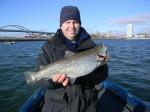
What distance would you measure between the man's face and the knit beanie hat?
0.22 ft

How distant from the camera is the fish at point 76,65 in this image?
3.89m

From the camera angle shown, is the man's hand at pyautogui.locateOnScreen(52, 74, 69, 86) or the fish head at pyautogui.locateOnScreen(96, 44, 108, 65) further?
the fish head at pyautogui.locateOnScreen(96, 44, 108, 65)

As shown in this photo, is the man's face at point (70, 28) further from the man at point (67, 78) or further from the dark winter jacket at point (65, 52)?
the dark winter jacket at point (65, 52)

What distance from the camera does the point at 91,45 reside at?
4.21 meters

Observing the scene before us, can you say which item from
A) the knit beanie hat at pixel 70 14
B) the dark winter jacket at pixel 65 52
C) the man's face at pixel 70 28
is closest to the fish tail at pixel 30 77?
the dark winter jacket at pixel 65 52

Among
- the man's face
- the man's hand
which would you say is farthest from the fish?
the man's face

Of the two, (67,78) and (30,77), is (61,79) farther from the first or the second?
(30,77)

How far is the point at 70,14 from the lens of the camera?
4086 millimetres

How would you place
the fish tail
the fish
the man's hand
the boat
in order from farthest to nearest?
the boat
the fish tail
the fish
the man's hand

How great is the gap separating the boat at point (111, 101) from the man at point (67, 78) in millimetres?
2168

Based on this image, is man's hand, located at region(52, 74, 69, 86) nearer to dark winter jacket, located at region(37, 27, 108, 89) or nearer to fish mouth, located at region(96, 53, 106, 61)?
dark winter jacket, located at region(37, 27, 108, 89)

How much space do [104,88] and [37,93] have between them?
2.22 metres

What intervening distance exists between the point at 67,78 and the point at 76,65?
0.29m

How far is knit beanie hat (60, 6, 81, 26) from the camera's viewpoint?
4078 millimetres
